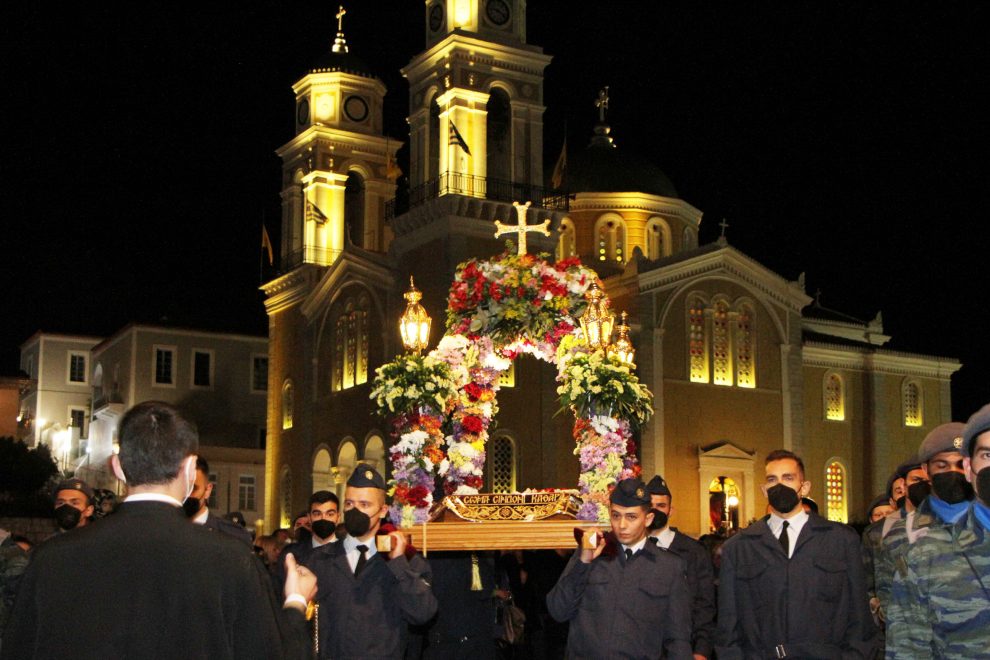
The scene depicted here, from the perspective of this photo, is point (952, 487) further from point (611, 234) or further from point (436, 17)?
point (611, 234)

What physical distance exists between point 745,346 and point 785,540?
3687 centimetres

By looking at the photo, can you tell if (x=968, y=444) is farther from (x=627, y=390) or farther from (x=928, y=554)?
(x=627, y=390)

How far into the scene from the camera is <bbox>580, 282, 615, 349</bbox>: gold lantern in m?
16.4

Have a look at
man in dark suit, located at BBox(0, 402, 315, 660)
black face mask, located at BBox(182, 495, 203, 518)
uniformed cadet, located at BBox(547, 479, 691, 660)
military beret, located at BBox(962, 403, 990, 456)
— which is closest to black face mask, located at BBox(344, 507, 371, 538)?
black face mask, located at BBox(182, 495, 203, 518)

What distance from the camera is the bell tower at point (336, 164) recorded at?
48.7 m

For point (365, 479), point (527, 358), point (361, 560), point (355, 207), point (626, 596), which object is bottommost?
point (626, 596)

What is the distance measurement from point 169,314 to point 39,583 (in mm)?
59207

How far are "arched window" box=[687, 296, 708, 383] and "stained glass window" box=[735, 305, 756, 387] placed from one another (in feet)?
4.16

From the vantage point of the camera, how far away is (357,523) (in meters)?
8.44

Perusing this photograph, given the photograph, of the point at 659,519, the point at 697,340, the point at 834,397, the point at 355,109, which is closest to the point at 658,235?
the point at 697,340

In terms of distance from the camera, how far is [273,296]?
5131 cm

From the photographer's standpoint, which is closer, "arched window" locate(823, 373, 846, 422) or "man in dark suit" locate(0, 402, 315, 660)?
"man in dark suit" locate(0, 402, 315, 660)

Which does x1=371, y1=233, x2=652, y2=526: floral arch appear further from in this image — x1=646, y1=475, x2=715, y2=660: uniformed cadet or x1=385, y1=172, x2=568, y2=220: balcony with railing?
x1=385, y1=172, x2=568, y2=220: balcony with railing

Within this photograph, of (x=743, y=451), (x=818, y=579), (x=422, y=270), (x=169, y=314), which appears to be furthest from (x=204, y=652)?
(x=169, y=314)
